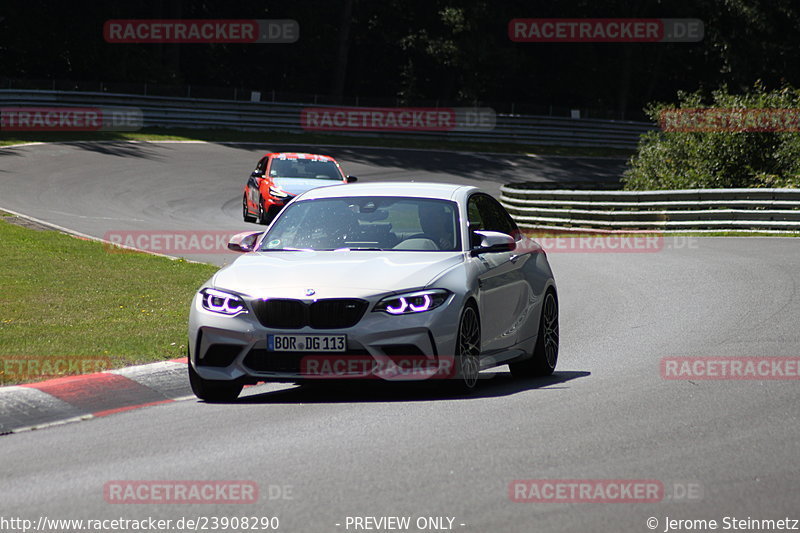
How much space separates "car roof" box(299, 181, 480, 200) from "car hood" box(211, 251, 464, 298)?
86cm

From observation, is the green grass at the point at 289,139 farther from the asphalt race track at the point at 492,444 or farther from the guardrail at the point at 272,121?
the asphalt race track at the point at 492,444

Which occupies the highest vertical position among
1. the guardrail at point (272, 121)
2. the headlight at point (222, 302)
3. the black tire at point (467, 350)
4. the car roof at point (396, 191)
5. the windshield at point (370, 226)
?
the car roof at point (396, 191)

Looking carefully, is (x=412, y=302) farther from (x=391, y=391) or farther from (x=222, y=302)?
(x=222, y=302)

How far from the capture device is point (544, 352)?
33.8 ft

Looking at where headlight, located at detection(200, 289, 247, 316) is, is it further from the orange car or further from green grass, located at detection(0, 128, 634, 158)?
green grass, located at detection(0, 128, 634, 158)

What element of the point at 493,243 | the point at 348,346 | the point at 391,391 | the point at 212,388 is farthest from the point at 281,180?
the point at 348,346

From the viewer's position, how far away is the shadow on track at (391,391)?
8961mm

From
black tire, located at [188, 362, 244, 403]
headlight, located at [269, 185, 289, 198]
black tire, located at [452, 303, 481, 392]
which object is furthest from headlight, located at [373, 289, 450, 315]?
headlight, located at [269, 185, 289, 198]

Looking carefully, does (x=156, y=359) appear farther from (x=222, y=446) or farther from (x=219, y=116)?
(x=219, y=116)

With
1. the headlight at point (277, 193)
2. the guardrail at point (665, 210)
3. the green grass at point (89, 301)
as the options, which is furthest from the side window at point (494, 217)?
the guardrail at point (665, 210)

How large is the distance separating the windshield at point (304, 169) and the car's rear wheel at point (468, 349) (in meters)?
19.8

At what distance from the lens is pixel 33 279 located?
51.0ft

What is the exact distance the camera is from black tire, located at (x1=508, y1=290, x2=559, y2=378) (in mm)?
10242

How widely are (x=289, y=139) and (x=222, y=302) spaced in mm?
45631
